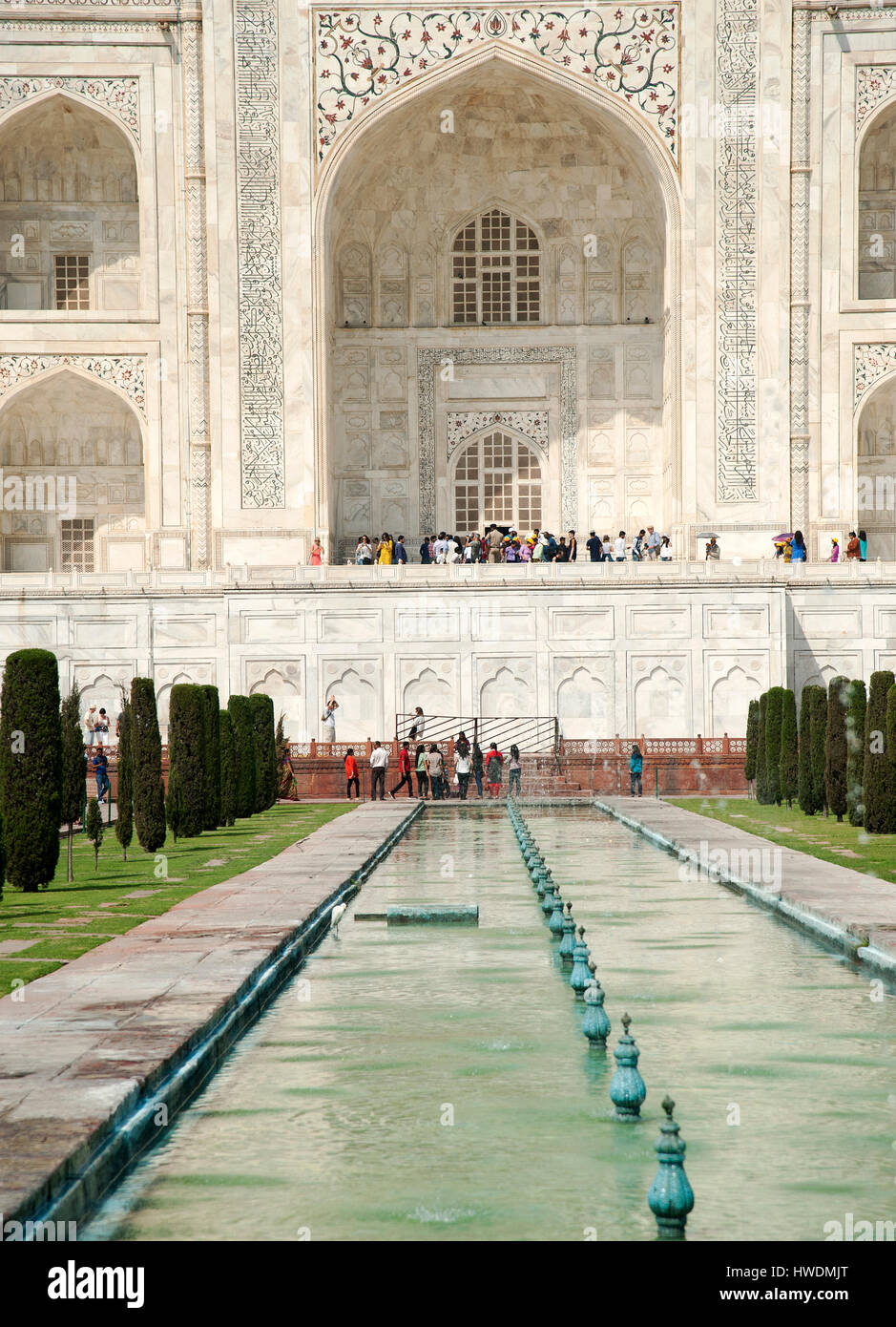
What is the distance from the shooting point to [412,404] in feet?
103

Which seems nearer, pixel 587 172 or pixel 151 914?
pixel 151 914

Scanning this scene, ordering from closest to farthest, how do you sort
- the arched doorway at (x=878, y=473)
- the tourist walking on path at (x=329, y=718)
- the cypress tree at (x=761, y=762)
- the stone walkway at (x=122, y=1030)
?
the stone walkway at (x=122, y=1030) → the cypress tree at (x=761, y=762) → the tourist walking on path at (x=329, y=718) → the arched doorway at (x=878, y=473)

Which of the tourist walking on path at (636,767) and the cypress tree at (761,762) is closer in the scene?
the cypress tree at (761,762)

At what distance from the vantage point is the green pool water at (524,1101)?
4070 millimetres

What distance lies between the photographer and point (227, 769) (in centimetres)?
1691

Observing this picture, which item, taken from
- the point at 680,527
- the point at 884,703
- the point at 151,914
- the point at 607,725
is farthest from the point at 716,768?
the point at 151,914

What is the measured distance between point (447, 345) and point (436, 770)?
12.0 metres

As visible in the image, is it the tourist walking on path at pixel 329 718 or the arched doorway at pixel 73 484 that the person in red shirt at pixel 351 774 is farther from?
the arched doorway at pixel 73 484

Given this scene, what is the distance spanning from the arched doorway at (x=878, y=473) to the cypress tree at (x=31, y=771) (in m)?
21.3

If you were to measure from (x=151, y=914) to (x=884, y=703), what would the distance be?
26.2 ft

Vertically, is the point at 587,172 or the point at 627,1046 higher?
the point at 587,172

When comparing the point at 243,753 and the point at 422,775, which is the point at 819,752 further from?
the point at 422,775

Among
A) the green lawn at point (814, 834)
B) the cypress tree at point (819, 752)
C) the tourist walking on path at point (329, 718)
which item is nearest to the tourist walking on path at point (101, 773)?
the tourist walking on path at point (329, 718)
